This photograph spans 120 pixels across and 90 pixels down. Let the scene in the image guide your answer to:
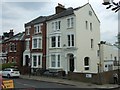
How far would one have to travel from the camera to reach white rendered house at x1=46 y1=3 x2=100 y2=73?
3925 cm

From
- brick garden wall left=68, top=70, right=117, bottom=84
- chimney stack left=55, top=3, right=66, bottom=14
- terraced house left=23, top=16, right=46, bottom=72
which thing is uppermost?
chimney stack left=55, top=3, right=66, bottom=14

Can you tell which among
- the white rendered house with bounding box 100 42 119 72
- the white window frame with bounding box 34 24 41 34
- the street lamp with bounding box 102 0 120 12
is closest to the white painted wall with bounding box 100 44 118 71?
the white rendered house with bounding box 100 42 119 72

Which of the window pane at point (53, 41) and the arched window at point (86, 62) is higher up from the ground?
the window pane at point (53, 41)

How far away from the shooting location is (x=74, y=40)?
3916cm

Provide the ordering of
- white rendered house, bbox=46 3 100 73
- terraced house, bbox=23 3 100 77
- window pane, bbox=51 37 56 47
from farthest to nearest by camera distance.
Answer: window pane, bbox=51 37 56 47 < terraced house, bbox=23 3 100 77 < white rendered house, bbox=46 3 100 73

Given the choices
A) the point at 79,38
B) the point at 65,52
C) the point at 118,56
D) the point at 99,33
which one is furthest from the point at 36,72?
the point at 118,56

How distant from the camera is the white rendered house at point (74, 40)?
39250 millimetres

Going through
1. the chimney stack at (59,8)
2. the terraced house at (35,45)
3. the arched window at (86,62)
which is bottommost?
the arched window at (86,62)

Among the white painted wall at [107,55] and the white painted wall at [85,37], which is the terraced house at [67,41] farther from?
the white painted wall at [107,55]

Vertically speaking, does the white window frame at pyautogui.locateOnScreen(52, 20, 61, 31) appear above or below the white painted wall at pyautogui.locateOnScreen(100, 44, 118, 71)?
above


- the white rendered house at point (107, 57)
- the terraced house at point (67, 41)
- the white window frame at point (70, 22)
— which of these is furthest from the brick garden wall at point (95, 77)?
the white rendered house at point (107, 57)

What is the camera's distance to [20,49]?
169 feet

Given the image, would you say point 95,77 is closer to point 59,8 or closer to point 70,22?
point 70,22

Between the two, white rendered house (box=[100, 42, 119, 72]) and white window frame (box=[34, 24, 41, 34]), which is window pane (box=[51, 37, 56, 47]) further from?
white rendered house (box=[100, 42, 119, 72])
